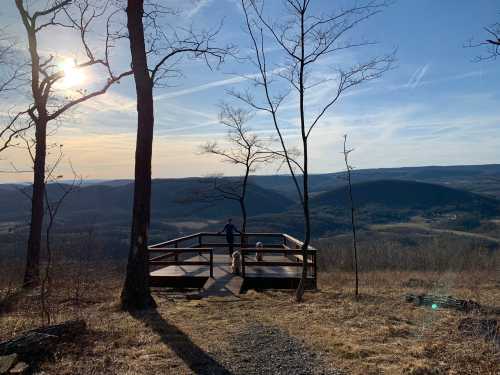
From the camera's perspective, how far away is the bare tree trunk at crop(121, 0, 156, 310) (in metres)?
8.98

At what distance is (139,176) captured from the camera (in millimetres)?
8984

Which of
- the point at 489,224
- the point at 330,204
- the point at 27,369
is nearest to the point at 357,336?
the point at 27,369

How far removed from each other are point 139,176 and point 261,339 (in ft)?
13.8

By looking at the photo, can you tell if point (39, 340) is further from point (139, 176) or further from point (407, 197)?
point (407, 197)

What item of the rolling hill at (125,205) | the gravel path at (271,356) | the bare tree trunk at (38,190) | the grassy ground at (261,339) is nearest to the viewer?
the gravel path at (271,356)

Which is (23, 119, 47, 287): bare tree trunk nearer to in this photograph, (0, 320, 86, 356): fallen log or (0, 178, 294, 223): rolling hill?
(0, 320, 86, 356): fallen log

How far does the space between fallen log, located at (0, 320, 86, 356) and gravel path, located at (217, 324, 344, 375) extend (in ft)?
7.73

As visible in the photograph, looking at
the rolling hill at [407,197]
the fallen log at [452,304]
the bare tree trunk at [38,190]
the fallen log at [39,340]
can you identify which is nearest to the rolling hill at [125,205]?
the rolling hill at [407,197]

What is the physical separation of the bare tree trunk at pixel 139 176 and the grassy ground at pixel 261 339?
50 cm

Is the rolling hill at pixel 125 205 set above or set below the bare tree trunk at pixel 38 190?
below

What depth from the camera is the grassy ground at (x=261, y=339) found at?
5.47m

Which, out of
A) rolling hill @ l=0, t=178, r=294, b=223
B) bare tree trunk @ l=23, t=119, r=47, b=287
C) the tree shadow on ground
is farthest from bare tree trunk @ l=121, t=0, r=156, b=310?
rolling hill @ l=0, t=178, r=294, b=223

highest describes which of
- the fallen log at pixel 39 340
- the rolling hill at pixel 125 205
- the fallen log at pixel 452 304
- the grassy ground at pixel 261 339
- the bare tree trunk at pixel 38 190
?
the bare tree trunk at pixel 38 190

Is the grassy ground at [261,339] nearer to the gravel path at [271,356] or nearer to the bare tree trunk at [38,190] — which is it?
the gravel path at [271,356]
